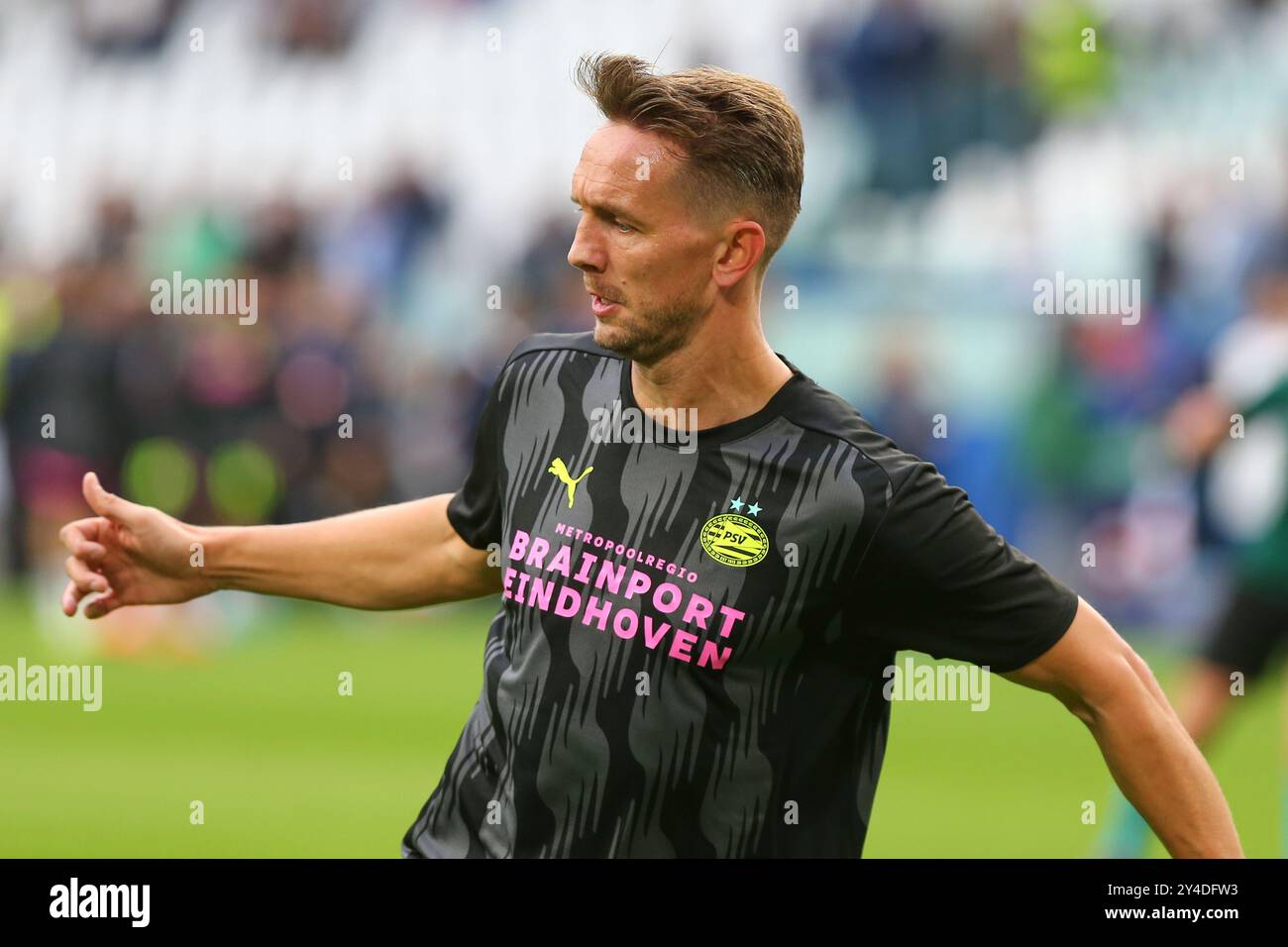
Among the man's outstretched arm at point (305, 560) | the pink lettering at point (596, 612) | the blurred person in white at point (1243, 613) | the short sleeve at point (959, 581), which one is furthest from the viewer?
the blurred person in white at point (1243, 613)

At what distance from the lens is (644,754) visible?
12.7 ft

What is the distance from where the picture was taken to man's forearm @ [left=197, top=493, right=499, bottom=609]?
14.6 ft

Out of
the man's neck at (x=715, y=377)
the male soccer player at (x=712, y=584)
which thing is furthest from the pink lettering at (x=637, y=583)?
the man's neck at (x=715, y=377)

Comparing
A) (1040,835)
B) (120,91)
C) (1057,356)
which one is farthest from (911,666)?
(120,91)

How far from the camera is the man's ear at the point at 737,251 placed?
411 cm

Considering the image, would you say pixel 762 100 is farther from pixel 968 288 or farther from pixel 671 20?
pixel 671 20

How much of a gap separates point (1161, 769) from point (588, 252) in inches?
62.5

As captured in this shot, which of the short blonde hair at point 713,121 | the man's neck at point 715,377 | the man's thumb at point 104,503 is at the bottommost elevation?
the man's thumb at point 104,503

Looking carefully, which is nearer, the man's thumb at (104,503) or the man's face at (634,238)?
the man's face at (634,238)

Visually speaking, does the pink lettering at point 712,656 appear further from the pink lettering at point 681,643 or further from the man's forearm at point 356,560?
the man's forearm at point 356,560

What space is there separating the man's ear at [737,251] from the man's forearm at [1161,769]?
1.19 meters

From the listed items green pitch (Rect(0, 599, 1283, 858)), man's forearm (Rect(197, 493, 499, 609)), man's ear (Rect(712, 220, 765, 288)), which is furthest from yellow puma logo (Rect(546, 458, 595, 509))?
green pitch (Rect(0, 599, 1283, 858))

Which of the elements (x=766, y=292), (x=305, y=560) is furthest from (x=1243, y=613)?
(x=766, y=292)
